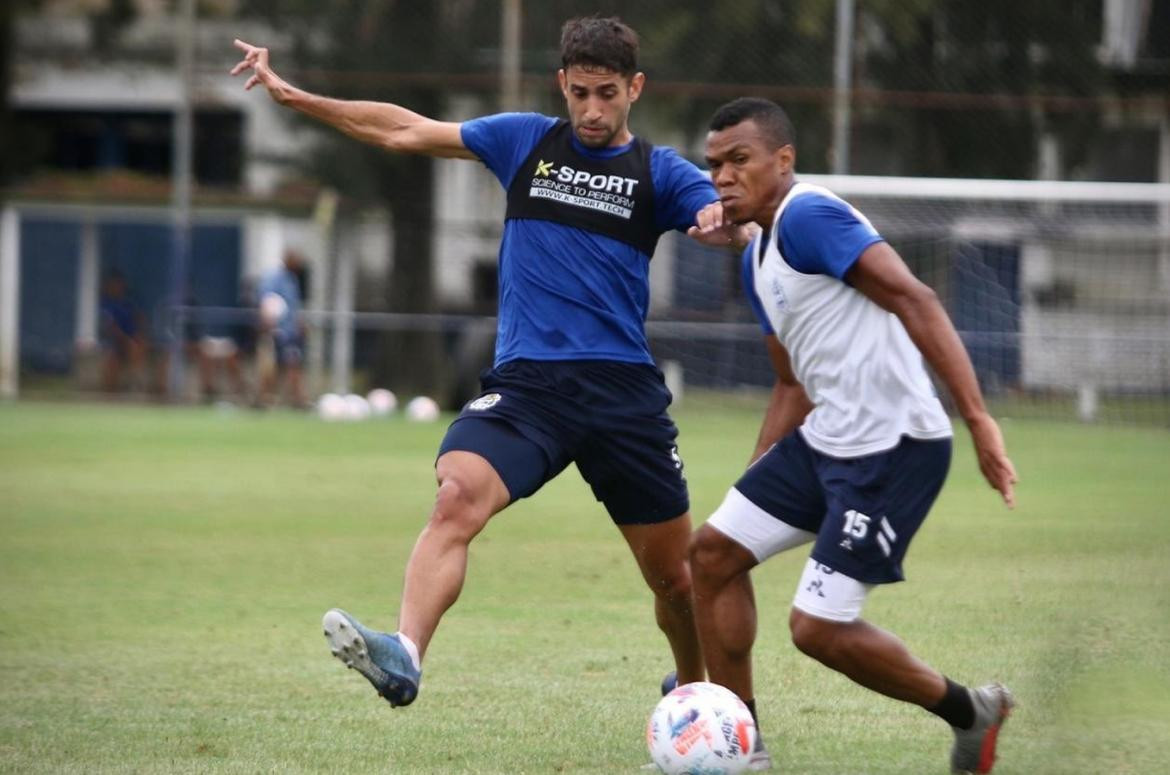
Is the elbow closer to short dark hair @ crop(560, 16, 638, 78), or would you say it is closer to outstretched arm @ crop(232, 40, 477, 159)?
short dark hair @ crop(560, 16, 638, 78)

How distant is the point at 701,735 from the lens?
5.43 metres

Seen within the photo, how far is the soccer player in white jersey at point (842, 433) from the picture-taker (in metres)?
5.32

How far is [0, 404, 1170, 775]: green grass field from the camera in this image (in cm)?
598

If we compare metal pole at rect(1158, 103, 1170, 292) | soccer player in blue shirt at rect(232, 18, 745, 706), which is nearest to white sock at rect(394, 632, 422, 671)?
soccer player in blue shirt at rect(232, 18, 745, 706)

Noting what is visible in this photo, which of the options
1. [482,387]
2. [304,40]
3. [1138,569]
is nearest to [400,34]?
[304,40]

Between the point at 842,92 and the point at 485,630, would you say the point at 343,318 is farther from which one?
the point at 485,630

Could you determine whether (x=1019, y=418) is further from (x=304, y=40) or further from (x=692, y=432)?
(x=304, y=40)

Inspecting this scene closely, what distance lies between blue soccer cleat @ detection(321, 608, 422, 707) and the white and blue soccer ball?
2.42 feet

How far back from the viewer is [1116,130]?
25062 mm

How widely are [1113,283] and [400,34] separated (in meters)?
10.4

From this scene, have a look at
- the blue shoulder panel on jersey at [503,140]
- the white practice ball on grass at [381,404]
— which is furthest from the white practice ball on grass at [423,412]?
the blue shoulder panel on jersey at [503,140]

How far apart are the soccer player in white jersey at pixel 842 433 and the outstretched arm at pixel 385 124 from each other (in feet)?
4.15

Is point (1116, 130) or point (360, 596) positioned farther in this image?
point (1116, 130)

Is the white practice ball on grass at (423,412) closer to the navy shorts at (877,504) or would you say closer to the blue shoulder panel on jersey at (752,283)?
the blue shoulder panel on jersey at (752,283)
